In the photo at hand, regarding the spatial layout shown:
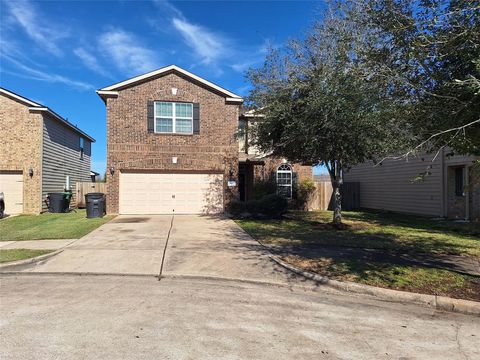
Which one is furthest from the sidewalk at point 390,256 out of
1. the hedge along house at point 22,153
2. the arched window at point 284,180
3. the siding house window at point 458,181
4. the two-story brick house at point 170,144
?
the hedge along house at point 22,153

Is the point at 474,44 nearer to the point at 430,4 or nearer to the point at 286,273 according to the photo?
the point at 430,4

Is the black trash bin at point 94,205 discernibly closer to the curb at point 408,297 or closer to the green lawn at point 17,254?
the green lawn at point 17,254

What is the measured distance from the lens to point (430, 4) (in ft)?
20.8

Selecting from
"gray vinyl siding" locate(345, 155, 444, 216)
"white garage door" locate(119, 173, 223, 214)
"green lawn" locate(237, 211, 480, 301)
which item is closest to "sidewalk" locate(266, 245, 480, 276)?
"green lawn" locate(237, 211, 480, 301)

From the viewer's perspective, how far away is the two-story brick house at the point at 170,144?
18453 millimetres

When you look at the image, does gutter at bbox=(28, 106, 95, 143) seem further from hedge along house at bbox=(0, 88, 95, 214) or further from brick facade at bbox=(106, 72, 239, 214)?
brick facade at bbox=(106, 72, 239, 214)

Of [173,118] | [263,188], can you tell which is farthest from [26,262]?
[263,188]

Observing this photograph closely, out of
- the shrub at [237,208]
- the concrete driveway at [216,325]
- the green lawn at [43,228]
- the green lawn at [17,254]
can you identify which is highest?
the shrub at [237,208]

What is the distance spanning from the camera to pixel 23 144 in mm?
19516

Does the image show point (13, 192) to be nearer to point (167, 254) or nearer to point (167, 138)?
point (167, 138)

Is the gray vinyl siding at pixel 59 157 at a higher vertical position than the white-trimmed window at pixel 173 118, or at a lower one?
lower

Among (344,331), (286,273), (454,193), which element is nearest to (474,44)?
(344,331)

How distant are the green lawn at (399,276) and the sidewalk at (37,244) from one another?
5.88 meters

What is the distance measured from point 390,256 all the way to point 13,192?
57.1 ft
